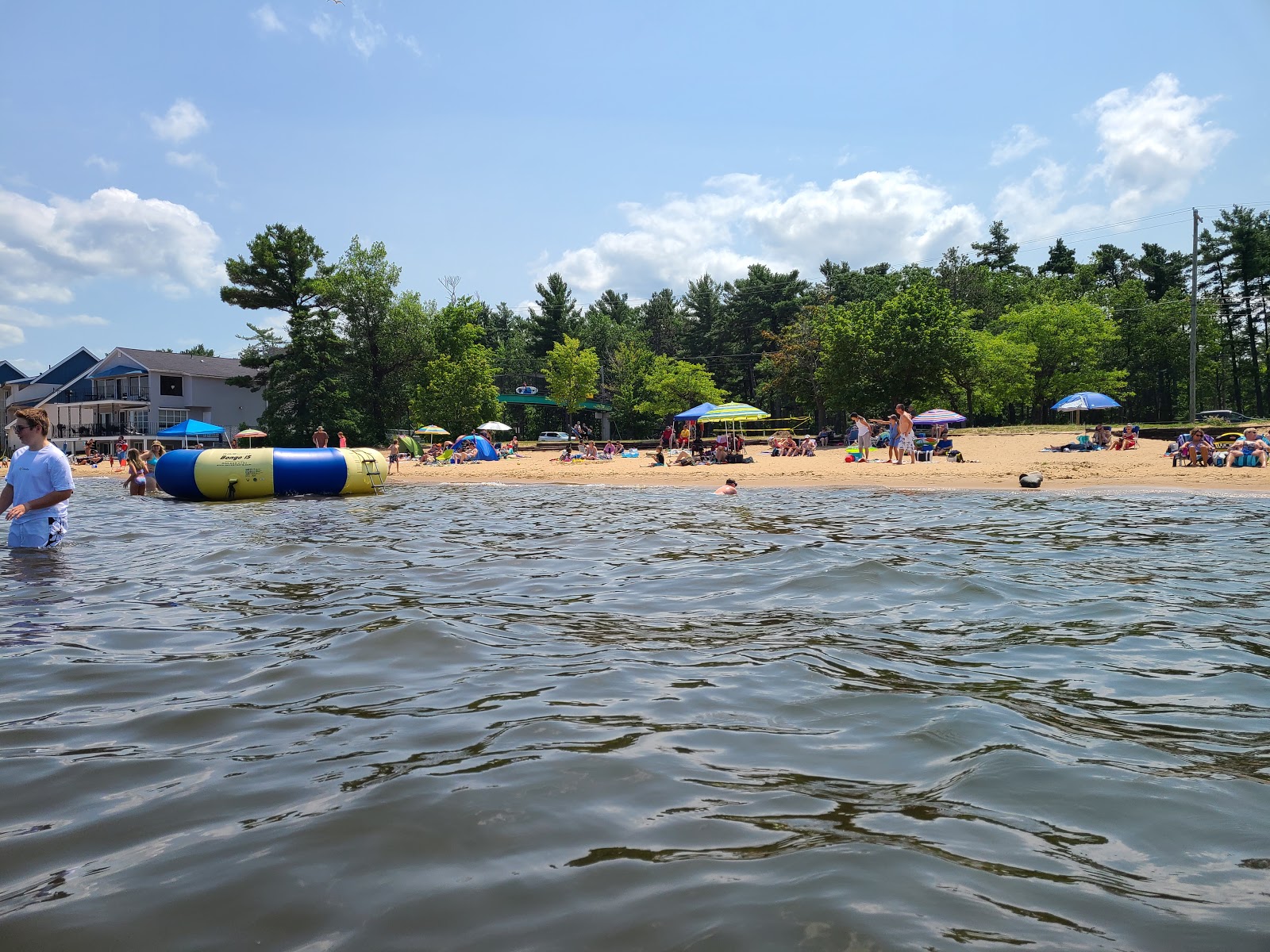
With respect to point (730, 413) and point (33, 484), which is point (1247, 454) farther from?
point (33, 484)

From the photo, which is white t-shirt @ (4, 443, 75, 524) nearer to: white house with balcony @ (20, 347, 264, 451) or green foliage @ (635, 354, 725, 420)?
white house with balcony @ (20, 347, 264, 451)

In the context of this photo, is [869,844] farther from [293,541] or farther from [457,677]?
[293,541]

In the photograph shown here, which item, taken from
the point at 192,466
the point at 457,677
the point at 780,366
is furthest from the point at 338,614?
the point at 780,366

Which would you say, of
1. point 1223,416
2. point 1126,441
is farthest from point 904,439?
point 1223,416

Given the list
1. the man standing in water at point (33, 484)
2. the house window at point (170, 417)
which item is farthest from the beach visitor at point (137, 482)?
the house window at point (170, 417)

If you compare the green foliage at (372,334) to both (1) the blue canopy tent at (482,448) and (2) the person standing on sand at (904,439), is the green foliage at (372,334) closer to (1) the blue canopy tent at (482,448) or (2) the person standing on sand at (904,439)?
(1) the blue canopy tent at (482,448)

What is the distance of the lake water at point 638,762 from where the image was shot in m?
2.04

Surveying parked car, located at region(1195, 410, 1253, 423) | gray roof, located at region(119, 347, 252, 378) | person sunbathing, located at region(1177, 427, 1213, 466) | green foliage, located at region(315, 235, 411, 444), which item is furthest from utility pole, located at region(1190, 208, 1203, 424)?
gray roof, located at region(119, 347, 252, 378)

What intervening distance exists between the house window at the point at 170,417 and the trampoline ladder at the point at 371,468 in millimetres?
38518

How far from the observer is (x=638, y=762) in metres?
3.05

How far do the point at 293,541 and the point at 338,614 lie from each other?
440 cm

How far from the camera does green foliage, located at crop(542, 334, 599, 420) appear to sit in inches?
2126

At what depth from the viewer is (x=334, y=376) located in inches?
1724

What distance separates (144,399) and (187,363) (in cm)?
378
